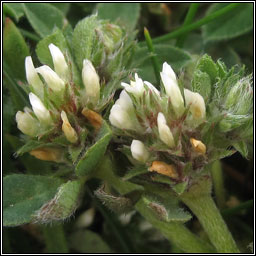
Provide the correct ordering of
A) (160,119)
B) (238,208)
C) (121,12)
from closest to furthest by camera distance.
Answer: (160,119), (238,208), (121,12)

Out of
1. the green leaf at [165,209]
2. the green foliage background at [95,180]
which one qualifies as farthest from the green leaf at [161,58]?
the green leaf at [165,209]

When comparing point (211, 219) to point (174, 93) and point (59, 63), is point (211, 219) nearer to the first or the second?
point (174, 93)

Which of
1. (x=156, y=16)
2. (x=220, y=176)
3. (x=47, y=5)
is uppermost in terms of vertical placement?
(x=47, y=5)

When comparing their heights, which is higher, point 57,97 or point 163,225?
point 57,97

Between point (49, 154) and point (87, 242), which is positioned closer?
point (49, 154)

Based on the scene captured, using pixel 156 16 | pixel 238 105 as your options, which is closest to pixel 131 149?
pixel 238 105

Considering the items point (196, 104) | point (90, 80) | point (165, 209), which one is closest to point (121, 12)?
point (90, 80)

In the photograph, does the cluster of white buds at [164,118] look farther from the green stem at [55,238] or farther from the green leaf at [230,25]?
the green leaf at [230,25]

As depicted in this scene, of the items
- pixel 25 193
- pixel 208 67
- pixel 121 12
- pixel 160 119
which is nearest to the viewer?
pixel 160 119

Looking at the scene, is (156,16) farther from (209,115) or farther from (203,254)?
(203,254)
